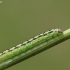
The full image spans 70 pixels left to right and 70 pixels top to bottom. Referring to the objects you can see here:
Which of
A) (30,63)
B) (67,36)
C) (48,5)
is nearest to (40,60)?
(30,63)

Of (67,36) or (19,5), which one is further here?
(19,5)

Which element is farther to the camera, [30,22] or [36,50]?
[30,22]

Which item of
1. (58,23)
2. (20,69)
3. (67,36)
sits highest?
(58,23)

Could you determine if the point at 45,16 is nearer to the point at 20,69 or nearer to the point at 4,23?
the point at 4,23

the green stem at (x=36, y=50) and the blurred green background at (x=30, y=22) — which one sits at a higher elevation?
the blurred green background at (x=30, y=22)

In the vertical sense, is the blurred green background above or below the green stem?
above

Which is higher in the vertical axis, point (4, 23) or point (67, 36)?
point (4, 23)

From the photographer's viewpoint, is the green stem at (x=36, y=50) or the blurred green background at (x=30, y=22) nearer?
the green stem at (x=36, y=50)

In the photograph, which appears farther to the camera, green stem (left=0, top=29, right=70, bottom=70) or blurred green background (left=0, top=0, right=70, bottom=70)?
blurred green background (left=0, top=0, right=70, bottom=70)

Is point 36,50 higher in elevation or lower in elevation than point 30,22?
lower
